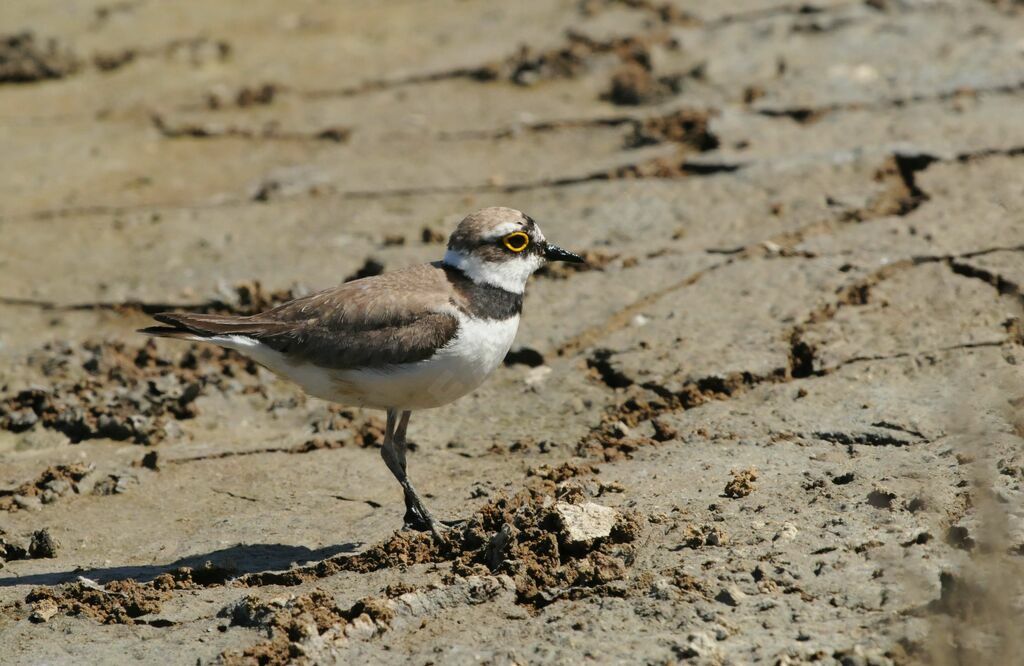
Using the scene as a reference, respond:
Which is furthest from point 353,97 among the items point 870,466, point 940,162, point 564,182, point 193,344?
point 870,466

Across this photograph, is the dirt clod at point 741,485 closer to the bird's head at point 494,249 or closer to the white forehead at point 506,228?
the bird's head at point 494,249

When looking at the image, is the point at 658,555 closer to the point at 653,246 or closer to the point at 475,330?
the point at 475,330

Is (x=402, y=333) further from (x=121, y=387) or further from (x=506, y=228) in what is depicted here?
(x=121, y=387)

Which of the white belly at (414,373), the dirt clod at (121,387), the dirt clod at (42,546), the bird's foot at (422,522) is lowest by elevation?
the dirt clod at (42,546)

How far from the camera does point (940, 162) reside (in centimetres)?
691

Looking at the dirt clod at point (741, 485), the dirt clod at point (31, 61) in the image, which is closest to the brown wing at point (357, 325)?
the dirt clod at point (741, 485)

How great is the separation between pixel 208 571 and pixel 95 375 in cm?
201

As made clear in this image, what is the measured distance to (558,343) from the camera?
5.98 meters

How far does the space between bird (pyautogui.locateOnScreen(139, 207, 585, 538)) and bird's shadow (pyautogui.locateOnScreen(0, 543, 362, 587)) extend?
402mm

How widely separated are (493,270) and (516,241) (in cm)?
18

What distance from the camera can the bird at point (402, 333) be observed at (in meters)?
4.72

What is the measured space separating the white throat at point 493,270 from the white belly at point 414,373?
20 centimetres

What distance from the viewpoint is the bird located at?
15.5 ft

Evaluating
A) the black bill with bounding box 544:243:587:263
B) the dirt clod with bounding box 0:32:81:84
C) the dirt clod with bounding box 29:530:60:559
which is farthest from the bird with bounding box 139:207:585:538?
the dirt clod with bounding box 0:32:81:84
